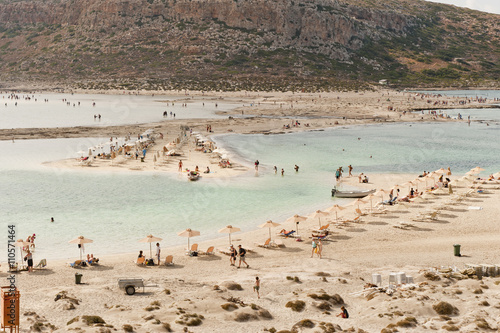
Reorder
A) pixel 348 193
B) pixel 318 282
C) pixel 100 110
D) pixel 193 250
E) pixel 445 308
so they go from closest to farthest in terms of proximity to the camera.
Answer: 1. pixel 445 308
2. pixel 318 282
3. pixel 193 250
4. pixel 348 193
5. pixel 100 110

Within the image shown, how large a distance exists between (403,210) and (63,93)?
119 m

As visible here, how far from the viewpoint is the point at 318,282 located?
1980 cm

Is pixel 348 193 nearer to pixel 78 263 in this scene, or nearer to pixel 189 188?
pixel 189 188

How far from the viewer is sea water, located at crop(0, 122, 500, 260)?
28.2 meters

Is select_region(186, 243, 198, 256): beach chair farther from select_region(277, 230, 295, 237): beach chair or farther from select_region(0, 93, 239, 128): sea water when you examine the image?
select_region(0, 93, 239, 128): sea water

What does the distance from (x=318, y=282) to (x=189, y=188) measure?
751 inches

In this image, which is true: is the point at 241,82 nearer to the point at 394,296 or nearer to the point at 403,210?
the point at 403,210

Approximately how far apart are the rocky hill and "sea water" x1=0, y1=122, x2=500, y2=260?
67.5 metres

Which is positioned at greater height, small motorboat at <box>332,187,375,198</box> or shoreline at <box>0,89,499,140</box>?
shoreline at <box>0,89,499,140</box>

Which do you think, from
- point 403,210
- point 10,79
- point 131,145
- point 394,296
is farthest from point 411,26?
point 394,296

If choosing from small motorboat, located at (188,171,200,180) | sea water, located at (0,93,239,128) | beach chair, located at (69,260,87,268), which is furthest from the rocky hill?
beach chair, located at (69,260,87,268)

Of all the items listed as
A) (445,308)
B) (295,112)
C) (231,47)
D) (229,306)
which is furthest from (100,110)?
(445,308)

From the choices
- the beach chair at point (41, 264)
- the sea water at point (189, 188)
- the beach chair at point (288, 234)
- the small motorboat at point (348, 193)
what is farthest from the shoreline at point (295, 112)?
the beach chair at point (41, 264)

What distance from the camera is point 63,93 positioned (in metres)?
133
